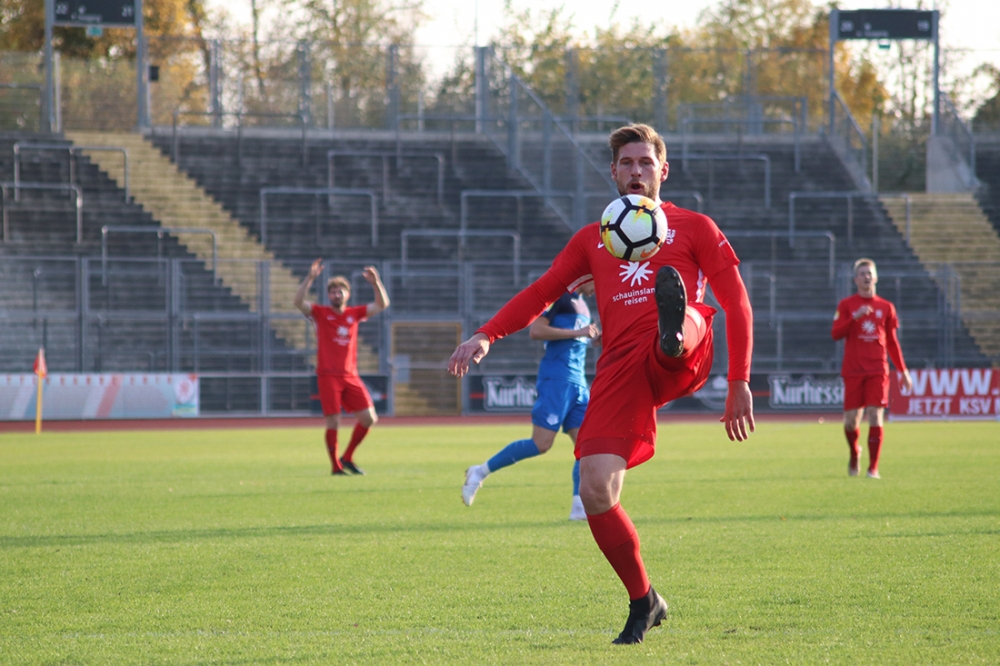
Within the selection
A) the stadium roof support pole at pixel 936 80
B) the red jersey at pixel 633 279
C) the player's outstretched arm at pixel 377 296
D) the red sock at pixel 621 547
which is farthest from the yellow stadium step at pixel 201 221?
the red sock at pixel 621 547

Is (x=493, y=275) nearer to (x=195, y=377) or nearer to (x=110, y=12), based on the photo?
(x=195, y=377)

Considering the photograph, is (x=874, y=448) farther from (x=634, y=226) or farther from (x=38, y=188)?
(x=38, y=188)

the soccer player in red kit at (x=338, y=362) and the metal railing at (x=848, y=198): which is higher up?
the metal railing at (x=848, y=198)

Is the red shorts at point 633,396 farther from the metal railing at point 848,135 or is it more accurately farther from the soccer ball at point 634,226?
the metal railing at point 848,135

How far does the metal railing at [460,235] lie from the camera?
28672 millimetres

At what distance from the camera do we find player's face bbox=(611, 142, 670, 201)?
521cm

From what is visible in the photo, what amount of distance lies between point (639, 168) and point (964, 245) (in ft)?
101

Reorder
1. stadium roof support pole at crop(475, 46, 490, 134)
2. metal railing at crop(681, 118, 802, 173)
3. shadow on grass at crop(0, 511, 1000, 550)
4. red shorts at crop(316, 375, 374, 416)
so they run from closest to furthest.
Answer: shadow on grass at crop(0, 511, 1000, 550)
red shorts at crop(316, 375, 374, 416)
stadium roof support pole at crop(475, 46, 490, 134)
metal railing at crop(681, 118, 802, 173)

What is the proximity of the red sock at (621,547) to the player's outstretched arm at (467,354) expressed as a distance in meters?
0.83

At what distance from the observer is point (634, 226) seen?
16.4 feet

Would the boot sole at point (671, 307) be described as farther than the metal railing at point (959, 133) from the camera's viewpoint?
No

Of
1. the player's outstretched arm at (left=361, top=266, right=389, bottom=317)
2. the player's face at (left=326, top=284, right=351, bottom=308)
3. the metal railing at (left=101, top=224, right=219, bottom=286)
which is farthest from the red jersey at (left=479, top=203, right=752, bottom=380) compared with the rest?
the metal railing at (left=101, top=224, right=219, bottom=286)

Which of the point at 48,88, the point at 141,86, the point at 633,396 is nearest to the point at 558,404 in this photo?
the point at 633,396

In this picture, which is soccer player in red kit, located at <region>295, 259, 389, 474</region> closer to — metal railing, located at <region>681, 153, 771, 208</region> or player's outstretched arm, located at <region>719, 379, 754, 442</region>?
player's outstretched arm, located at <region>719, 379, 754, 442</region>
